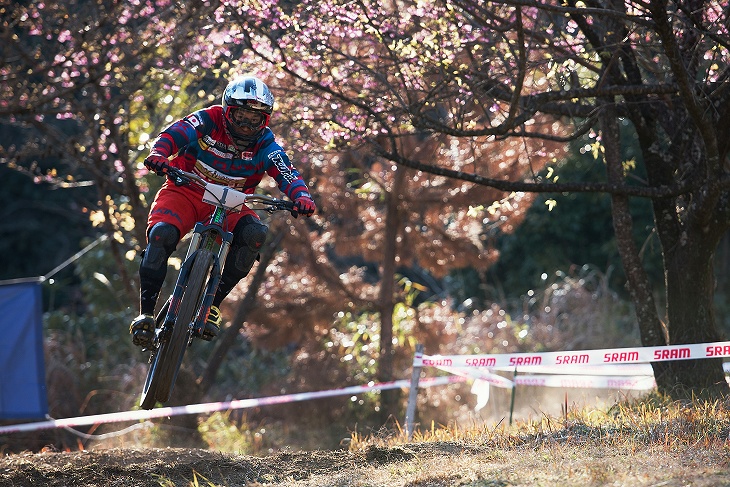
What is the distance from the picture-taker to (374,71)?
8.30 meters

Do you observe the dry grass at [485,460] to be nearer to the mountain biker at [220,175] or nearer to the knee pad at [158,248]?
the mountain biker at [220,175]

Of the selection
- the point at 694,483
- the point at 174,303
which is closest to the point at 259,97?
the point at 174,303

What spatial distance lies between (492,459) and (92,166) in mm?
7213

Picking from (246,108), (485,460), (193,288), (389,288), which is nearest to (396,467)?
(485,460)

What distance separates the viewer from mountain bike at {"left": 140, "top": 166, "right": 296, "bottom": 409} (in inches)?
254

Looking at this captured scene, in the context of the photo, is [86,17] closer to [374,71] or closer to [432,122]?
[374,71]

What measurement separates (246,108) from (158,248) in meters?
1.13

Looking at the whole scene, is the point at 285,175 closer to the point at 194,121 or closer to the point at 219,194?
the point at 219,194

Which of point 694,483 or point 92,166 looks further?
point 92,166

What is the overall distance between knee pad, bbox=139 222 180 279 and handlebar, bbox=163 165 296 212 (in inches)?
14.3

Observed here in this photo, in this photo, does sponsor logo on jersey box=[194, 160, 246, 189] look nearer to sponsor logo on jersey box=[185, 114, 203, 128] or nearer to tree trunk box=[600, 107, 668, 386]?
sponsor logo on jersey box=[185, 114, 203, 128]

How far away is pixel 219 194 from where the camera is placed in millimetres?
6535

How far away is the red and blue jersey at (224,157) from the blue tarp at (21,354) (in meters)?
4.41

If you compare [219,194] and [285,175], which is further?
[285,175]
